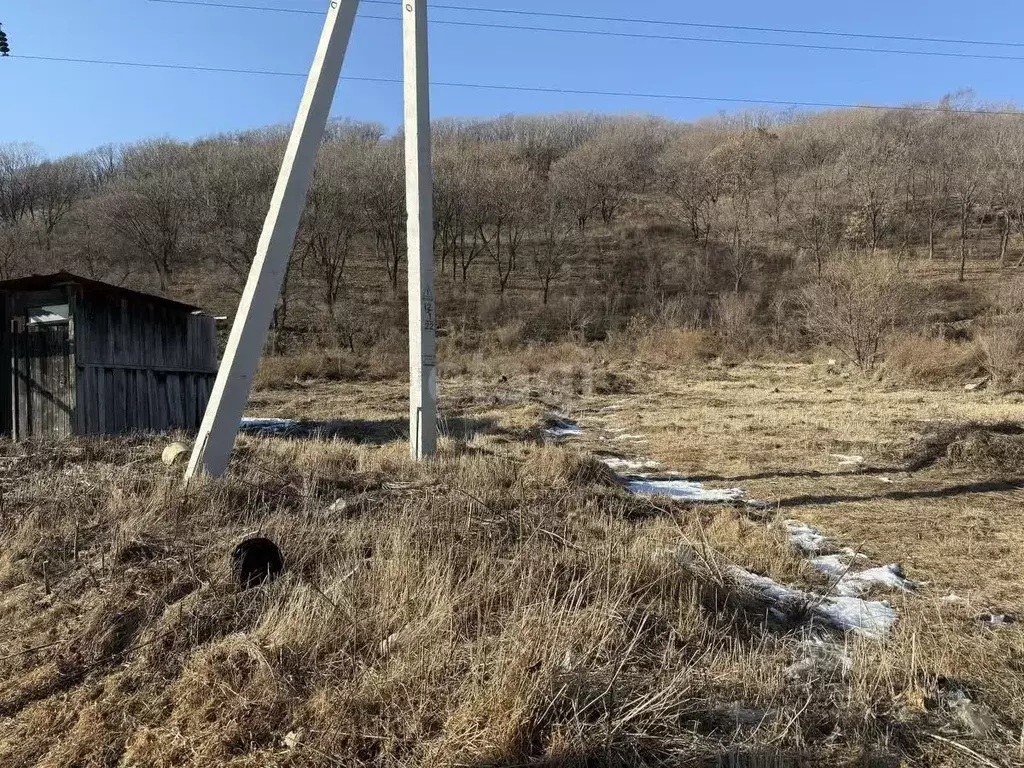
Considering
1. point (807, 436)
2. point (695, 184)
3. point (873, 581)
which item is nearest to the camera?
point (873, 581)

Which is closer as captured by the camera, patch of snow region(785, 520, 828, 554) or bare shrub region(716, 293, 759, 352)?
patch of snow region(785, 520, 828, 554)

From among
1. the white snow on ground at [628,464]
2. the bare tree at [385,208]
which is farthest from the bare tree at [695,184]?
the white snow on ground at [628,464]

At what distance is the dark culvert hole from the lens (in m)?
4.03

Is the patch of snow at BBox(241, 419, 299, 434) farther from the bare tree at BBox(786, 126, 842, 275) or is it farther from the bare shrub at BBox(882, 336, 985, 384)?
the bare tree at BBox(786, 126, 842, 275)

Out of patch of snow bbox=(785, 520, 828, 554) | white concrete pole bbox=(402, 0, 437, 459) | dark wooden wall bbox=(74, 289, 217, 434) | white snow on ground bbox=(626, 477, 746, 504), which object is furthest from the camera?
dark wooden wall bbox=(74, 289, 217, 434)

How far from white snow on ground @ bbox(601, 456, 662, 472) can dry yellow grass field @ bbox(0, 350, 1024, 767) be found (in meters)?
3.13

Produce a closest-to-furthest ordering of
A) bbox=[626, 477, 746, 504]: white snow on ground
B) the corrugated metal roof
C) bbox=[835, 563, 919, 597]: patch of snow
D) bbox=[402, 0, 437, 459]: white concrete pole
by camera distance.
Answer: bbox=[835, 563, 919, 597]: patch of snow
bbox=[402, 0, 437, 459]: white concrete pole
bbox=[626, 477, 746, 504]: white snow on ground
the corrugated metal roof

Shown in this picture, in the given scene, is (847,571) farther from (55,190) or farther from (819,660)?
(55,190)

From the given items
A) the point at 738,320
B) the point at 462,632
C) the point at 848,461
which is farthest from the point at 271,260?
the point at 738,320

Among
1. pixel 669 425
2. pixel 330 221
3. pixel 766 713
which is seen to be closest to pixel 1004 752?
pixel 766 713

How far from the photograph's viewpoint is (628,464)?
1138 centimetres

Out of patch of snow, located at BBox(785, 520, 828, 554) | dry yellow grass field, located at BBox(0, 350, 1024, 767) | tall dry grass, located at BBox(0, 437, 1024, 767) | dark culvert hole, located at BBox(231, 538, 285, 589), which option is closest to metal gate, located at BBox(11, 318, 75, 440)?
dry yellow grass field, located at BBox(0, 350, 1024, 767)

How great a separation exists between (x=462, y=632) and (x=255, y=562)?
1.42 meters

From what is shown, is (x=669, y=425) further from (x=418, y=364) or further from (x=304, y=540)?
(x=304, y=540)
